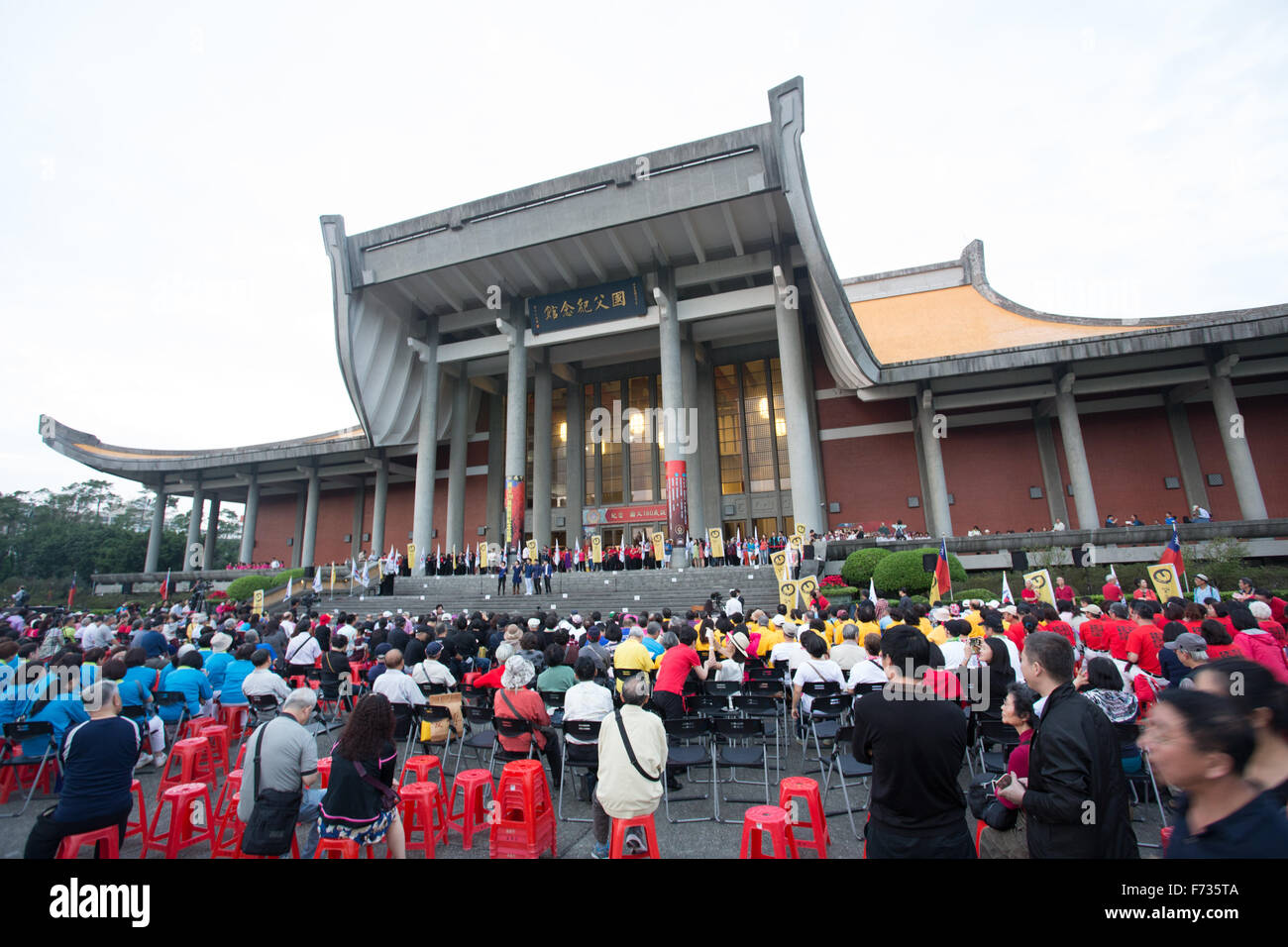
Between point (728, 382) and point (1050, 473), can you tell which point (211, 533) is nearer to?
point (728, 382)

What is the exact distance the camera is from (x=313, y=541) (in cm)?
2906

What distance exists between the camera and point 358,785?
284 centimetres

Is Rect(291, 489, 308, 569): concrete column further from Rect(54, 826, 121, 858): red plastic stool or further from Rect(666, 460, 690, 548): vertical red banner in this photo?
Rect(54, 826, 121, 858): red plastic stool

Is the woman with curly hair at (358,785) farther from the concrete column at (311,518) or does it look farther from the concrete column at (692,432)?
the concrete column at (311,518)

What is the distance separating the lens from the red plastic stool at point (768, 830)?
293 centimetres

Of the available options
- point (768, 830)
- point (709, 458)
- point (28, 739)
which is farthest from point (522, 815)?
point (709, 458)

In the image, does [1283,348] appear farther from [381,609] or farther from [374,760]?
[381,609]

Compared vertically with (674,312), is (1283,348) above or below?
below

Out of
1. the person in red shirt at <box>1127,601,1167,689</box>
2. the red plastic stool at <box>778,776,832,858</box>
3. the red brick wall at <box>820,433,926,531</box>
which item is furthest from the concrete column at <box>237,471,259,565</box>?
the person in red shirt at <box>1127,601,1167,689</box>

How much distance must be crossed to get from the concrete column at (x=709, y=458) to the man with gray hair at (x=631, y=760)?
20594mm

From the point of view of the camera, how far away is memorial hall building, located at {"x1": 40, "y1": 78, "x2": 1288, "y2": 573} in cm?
1812
